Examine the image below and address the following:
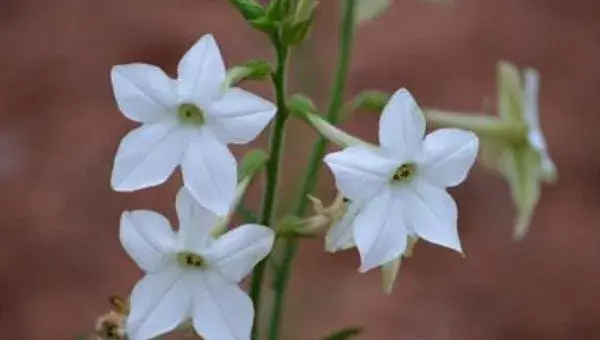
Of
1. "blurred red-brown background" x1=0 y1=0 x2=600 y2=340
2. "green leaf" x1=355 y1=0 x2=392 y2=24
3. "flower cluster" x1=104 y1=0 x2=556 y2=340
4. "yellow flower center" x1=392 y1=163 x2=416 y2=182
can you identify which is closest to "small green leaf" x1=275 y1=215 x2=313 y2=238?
"flower cluster" x1=104 y1=0 x2=556 y2=340

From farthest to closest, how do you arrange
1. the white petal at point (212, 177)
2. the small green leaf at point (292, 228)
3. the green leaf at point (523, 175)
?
the green leaf at point (523, 175), the small green leaf at point (292, 228), the white petal at point (212, 177)

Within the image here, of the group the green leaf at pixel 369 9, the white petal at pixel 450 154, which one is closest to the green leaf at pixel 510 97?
the green leaf at pixel 369 9

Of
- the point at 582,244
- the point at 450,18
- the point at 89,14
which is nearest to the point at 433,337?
the point at 582,244

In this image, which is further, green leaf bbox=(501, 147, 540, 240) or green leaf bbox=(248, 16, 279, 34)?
green leaf bbox=(501, 147, 540, 240)

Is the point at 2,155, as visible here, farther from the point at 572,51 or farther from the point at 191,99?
the point at 191,99

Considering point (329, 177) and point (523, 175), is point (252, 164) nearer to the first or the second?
point (523, 175)

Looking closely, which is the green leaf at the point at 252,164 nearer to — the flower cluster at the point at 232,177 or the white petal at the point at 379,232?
the flower cluster at the point at 232,177

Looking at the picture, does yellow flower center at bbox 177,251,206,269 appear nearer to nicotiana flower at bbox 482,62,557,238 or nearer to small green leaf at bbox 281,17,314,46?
small green leaf at bbox 281,17,314,46
